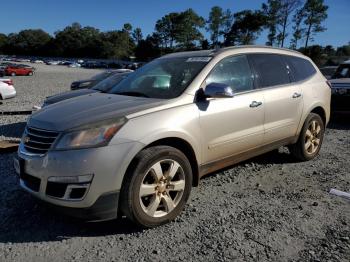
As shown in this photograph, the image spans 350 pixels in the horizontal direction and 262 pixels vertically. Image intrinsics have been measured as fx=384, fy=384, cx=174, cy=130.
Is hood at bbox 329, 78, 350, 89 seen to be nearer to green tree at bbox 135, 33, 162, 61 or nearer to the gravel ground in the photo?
the gravel ground

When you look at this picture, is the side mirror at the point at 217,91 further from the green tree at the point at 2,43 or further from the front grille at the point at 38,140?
the green tree at the point at 2,43

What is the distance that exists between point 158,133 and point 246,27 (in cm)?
9723

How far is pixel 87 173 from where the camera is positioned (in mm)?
3279

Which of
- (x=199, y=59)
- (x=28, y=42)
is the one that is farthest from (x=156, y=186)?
(x=28, y=42)

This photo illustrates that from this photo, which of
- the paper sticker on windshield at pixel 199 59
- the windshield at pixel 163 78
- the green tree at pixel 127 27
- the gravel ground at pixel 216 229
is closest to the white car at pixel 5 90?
the gravel ground at pixel 216 229

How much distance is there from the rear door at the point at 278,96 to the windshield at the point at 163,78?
94 centimetres

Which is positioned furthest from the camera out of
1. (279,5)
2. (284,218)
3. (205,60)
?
(279,5)

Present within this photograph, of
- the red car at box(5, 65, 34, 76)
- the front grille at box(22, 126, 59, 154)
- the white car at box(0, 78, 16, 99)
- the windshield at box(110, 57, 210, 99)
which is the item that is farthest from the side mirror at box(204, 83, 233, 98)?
the red car at box(5, 65, 34, 76)

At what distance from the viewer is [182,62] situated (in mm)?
4754

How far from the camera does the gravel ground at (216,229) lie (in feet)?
10.8

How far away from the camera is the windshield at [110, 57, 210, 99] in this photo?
4.25 meters

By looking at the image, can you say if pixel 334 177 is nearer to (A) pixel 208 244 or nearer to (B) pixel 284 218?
(B) pixel 284 218

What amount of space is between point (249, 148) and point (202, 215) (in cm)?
118

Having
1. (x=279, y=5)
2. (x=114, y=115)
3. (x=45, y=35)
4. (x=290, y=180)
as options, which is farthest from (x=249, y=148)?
(x=45, y=35)
